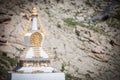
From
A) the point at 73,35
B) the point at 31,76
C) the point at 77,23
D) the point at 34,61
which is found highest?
the point at 77,23

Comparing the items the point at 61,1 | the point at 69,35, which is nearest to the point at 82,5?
the point at 61,1

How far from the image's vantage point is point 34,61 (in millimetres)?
7754

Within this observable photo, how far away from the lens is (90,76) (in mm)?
12586

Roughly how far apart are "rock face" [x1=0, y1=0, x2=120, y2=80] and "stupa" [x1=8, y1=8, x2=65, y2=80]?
4454mm

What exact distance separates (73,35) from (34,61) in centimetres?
652

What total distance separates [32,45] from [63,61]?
5.11 m

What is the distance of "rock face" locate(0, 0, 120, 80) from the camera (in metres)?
13.0

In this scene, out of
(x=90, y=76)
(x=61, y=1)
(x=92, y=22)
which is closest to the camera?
(x=90, y=76)

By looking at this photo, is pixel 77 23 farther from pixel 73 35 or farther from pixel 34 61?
pixel 34 61

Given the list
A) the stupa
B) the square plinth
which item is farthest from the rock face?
the square plinth

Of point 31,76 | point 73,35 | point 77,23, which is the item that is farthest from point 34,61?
point 77,23

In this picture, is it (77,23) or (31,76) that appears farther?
(77,23)

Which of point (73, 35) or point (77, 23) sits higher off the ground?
point (77, 23)

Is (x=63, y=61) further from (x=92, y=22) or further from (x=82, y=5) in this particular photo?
(x=82, y=5)
